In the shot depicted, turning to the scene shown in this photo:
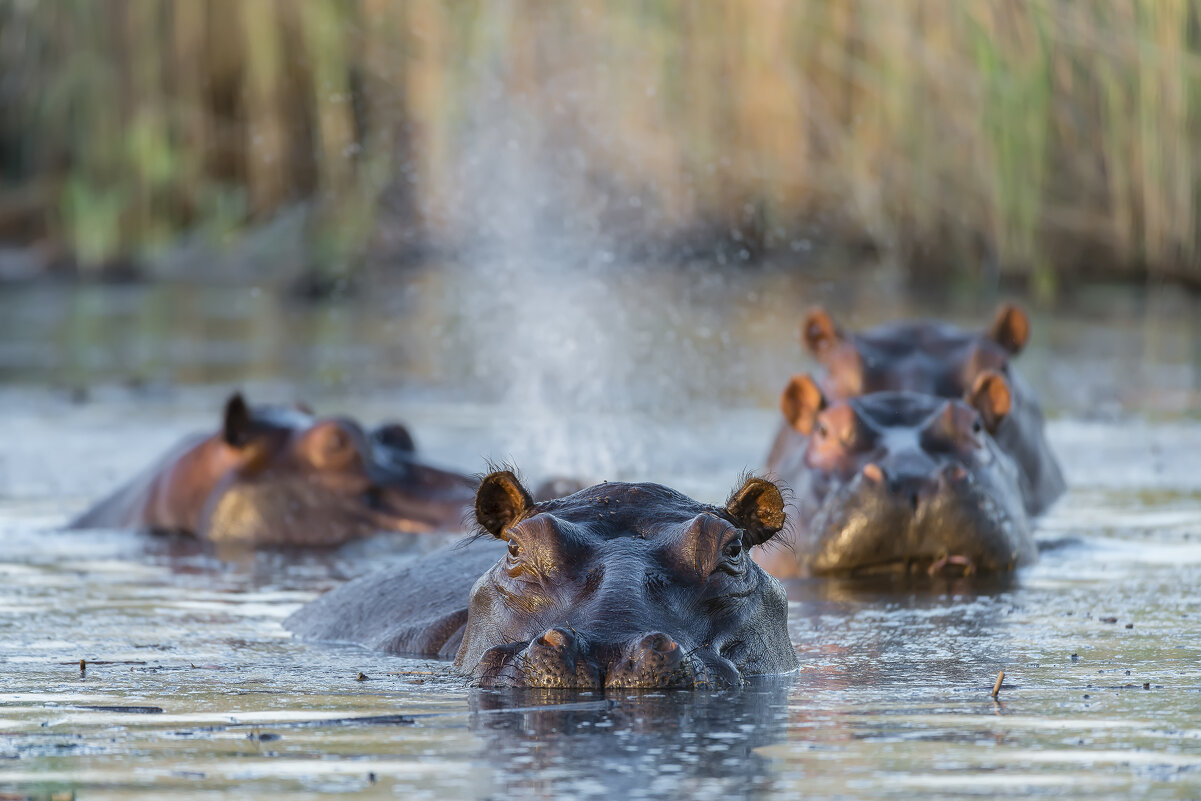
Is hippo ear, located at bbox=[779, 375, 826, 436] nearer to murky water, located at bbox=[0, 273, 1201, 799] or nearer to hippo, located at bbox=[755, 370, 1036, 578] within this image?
hippo, located at bbox=[755, 370, 1036, 578]

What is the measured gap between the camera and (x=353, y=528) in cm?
808

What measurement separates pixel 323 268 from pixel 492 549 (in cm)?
1627

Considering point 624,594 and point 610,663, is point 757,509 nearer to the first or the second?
point 624,594

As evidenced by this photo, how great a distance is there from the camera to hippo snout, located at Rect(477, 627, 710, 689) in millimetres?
4066

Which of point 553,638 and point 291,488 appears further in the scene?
point 291,488

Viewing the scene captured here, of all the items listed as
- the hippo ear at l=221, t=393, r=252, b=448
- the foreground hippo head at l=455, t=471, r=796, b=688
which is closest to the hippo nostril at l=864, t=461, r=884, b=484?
the foreground hippo head at l=455, t=471, r=796, b=688

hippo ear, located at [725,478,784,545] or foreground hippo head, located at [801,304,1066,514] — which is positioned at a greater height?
foreground hippo head, located at [801,304,1066,514]

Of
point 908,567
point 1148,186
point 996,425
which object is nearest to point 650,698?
point 908,567

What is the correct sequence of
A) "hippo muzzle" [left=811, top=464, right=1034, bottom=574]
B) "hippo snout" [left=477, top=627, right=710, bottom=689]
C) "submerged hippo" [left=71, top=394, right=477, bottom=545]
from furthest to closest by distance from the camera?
1. "submerged hippo" [left=71, top=394, right=477, bottom=545]
2. "hippo muzzle" [left=811, top=464, right=1034, bottom=574]
3. "hippo snout" [left=477, top=627, right=710, bottom=689]

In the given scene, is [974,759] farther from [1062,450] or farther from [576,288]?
[576,288]

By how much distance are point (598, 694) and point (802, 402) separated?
354cm

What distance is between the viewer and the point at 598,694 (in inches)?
162

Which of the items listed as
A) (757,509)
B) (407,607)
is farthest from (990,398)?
(757,509)

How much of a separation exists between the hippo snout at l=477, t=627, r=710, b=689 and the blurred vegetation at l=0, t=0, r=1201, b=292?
32.9 ft
